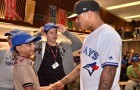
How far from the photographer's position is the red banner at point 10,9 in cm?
499

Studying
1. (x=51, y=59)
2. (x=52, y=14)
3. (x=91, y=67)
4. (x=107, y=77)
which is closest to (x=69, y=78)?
(x=51, y=59)

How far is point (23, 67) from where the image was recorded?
1.98 metres

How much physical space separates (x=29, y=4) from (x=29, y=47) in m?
3.58

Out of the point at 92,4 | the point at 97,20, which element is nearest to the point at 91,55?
the point at 97,20

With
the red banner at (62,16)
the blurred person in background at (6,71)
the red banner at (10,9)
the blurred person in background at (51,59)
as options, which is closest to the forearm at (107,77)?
the blurred person in background at (51,59)

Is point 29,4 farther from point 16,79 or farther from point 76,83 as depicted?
point 16,79

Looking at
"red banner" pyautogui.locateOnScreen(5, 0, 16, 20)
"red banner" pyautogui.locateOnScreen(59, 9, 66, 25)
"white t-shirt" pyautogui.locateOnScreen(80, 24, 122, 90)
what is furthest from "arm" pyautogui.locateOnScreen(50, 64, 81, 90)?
"red banner" pyautogui.locateOnScreen(59, 9, 66, 25)

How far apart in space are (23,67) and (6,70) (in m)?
1.15

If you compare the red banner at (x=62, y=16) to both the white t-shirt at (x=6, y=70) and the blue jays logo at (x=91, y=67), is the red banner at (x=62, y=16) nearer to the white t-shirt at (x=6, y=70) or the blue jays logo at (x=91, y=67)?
the white t-shirt at (x=6, y=70)

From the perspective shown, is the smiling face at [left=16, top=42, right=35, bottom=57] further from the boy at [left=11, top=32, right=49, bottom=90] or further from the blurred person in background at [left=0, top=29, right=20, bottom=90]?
the blurred person in background at [left=0, top=29, right=20, bottom=90]

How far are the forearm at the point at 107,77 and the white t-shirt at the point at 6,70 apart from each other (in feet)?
5.53

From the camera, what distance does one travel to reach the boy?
1937mm

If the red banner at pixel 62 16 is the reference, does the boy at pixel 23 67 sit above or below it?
below

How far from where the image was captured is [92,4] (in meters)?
1.87
